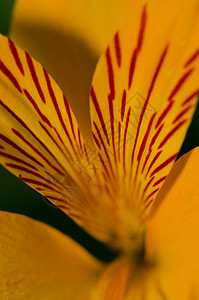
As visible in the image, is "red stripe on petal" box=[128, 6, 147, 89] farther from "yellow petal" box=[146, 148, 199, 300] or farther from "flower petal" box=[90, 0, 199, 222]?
"yellow petal" box=[146, 148, 199, 300]

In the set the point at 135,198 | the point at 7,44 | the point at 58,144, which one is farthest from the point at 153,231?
the point at 7,44

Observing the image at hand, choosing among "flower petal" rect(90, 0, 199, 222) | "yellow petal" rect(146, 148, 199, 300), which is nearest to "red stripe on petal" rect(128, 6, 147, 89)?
"flower petal" rect(90, 0, 199, 222)

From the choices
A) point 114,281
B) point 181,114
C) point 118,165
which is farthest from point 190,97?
point 114,281

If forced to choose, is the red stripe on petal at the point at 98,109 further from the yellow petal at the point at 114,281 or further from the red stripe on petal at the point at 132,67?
the yellow petal at the point at 114,281

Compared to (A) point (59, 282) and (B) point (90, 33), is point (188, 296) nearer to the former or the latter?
(A) point (59, 282)

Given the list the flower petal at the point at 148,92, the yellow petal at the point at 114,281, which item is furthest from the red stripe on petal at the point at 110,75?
the yellow petal at the point at 114,281

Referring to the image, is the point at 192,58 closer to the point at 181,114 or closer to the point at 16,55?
the point at 181,114
